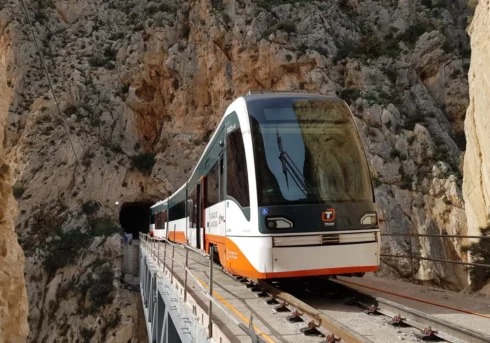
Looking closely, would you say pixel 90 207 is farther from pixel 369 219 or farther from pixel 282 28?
pixel 369 219

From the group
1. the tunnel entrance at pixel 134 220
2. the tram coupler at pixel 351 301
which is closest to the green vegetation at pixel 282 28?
the tunnel entrance at pixel 134 220

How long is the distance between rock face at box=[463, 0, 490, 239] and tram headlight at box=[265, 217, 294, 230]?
260 inches

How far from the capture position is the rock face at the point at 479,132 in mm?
10141

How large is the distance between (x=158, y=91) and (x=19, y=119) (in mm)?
13316

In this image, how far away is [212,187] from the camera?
29.4 feet

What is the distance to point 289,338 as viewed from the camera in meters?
4.01

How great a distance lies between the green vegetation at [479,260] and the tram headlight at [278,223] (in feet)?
14.7

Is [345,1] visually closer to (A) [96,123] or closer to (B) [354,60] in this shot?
(B) [354,60]

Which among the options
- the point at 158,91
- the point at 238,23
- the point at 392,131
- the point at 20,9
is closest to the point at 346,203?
the point at 392,131

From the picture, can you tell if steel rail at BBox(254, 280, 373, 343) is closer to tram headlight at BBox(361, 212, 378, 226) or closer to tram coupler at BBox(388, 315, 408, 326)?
tram coupler at BBox(388, 315, 408, 326)

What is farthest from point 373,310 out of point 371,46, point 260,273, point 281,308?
point 371,46

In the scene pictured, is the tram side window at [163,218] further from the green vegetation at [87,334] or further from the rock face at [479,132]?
the rock face at [479,132]

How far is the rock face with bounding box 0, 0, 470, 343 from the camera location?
81.1 feet

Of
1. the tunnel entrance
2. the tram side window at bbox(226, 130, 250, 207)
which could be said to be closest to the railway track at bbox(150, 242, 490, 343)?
the tram side window at bbox(226, 130, 250, 207)
